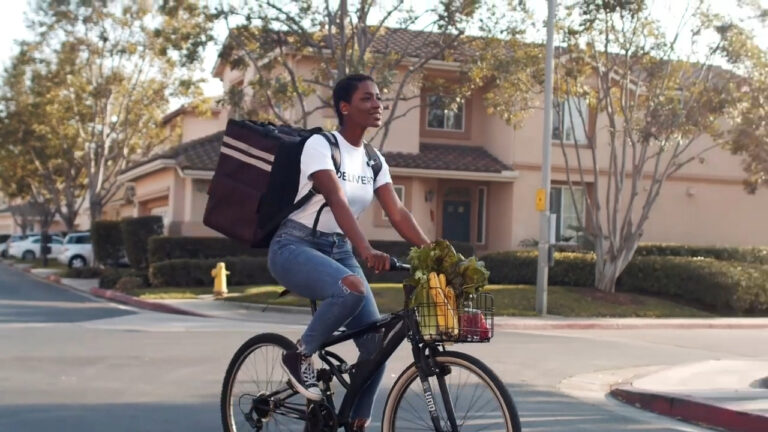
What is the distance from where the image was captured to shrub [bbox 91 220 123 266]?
107ft

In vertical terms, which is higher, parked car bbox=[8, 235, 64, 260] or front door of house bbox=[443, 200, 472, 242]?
front door of house bbox=[443, 200, 472, 242]

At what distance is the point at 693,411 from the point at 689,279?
14.8 metres

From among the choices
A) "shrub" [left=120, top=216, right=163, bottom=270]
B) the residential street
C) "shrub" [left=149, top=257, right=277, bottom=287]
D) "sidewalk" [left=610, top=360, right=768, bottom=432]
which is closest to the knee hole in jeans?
the residential street

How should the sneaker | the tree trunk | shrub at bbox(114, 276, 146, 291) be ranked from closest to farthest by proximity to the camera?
1. the sneaker
2. shrub at bbox(114, 276, 146, 291)
3. the tree trunk

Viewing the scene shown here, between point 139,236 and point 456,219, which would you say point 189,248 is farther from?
point 456,219

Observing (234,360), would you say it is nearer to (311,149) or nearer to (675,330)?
(311,149)

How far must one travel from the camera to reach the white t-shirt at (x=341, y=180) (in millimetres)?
5020

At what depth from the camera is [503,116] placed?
73.9 ft

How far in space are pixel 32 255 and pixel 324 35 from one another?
37.8 m

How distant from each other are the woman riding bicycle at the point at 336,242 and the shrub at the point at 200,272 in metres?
19.9

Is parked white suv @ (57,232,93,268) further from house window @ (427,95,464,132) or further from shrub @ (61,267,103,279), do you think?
house window @ (427,95,464,132)

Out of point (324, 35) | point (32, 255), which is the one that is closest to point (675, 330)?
point (324, 35)

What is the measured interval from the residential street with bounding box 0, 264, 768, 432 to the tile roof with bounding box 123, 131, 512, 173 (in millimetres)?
10395

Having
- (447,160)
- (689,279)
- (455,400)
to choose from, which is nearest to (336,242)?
(455,400)
